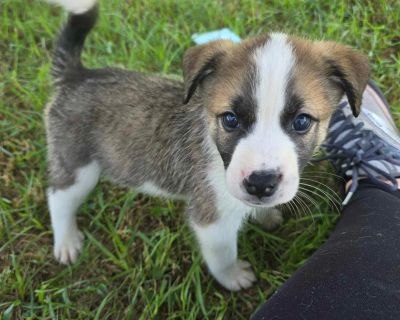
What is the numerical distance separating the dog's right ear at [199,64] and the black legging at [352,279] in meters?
1.14

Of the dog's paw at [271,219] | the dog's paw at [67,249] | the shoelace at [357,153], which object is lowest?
the dog's paw at [67,249]

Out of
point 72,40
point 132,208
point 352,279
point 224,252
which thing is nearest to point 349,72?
point 352,279

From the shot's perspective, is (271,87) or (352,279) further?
(352,279)

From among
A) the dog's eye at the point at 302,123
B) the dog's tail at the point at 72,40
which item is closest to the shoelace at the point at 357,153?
the dog's eye at the point at 302,123

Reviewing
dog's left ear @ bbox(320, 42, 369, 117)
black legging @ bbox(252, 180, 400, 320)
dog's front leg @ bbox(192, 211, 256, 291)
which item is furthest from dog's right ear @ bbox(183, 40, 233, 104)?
black legging @ bbox(252, 180, 400, 320)

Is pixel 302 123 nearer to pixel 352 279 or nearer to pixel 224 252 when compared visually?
pixel 352 279

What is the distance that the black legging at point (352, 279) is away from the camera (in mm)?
2199

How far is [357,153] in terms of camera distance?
11.3ft

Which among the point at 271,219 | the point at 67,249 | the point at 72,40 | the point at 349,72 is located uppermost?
the point at 349,72

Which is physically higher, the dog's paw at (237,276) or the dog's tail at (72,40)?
the dog's tail at (72,40)

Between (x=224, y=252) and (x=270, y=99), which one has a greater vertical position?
(x=270, y=99)

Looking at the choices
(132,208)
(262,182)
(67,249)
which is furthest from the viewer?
(132,208)

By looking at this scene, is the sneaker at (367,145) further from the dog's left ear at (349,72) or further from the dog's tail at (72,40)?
the dog's tail at (72,40)

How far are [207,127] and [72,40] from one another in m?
1.18
